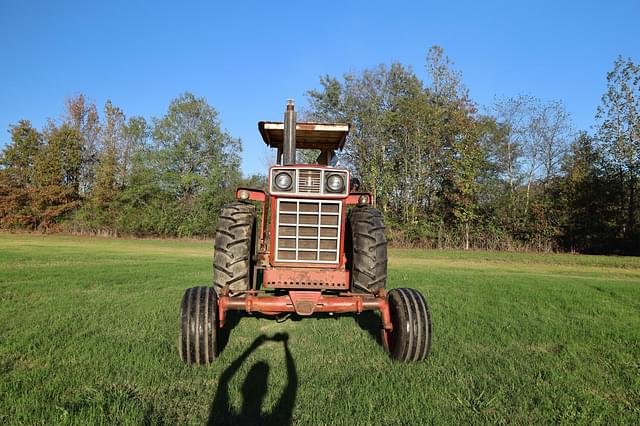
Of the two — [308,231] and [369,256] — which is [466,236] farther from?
[308,231]

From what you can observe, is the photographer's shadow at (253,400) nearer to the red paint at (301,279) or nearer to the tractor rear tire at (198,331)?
the tractor rear tire at (198,331)

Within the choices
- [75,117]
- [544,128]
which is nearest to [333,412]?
[544,128]

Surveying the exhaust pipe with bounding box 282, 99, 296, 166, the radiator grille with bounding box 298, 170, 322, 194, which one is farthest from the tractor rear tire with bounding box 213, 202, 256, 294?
the exhaust pipe with bounding box 282, 99, 296, 166

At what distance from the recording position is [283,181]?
15.7 feet

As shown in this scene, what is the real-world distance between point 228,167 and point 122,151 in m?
12.2

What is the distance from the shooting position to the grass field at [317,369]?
324 cm

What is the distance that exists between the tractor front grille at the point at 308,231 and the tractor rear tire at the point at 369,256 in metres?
0.27

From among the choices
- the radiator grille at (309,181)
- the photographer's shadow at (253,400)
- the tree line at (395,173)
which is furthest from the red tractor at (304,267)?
the tree line at (395,173)

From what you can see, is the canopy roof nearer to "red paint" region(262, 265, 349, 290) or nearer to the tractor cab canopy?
the tractor cab canopy

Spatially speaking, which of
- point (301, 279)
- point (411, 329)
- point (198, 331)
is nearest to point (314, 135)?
point (301, 279)

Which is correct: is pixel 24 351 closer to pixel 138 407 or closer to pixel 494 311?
pixel 138 407

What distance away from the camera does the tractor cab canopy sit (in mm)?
6043

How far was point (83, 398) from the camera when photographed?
131 inches

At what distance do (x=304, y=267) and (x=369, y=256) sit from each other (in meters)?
0.72
